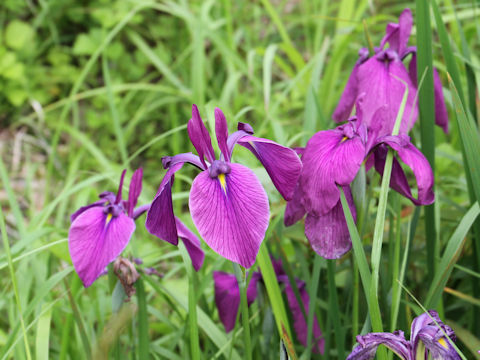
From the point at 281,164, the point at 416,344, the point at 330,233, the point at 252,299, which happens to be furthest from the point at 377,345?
the point at 252,299

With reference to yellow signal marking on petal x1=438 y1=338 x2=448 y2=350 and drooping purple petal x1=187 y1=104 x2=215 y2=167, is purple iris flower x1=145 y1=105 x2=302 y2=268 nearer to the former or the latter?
drooping purple petal x1=187 y1=104 x2=215 y2=167

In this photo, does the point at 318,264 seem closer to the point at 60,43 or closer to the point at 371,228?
the point at 371,228

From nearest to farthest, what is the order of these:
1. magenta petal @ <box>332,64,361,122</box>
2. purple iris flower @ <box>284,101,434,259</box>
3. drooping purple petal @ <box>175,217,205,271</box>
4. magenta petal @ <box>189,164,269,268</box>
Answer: magenta petal @ <box>189,164,269,268</box> → purple iris flower @ <box>284,101,434,259</box> → drooping purple petal @ <box>175,217,205,271</box> → magenta petal @ <box>332,64,361,122</box>

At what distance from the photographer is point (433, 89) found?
100 cm

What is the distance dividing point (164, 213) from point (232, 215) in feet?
0.42

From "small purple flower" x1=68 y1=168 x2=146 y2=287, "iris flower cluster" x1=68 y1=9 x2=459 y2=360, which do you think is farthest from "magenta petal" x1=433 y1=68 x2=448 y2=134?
"small purple flower" x1=68 y1=168 x2=146 y2=287

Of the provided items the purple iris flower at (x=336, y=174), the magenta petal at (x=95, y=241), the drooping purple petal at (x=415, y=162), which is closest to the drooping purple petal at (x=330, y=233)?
the purple iris flower at (x=336, y=174)

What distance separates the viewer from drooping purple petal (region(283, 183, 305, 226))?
2.74 feet

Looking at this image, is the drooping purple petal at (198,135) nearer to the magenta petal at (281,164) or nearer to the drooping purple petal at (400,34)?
the magenta petal at (281,164)

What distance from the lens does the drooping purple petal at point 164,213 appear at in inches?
29.4

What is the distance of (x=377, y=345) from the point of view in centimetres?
72

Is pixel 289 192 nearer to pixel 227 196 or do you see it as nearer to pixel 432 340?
pixel 227 196

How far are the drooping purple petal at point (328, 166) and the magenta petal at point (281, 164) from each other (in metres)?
0.04

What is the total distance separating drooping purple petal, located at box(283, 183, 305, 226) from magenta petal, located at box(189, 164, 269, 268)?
15cm
